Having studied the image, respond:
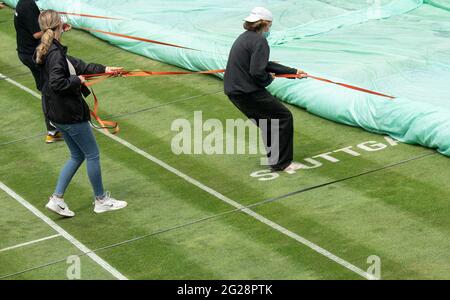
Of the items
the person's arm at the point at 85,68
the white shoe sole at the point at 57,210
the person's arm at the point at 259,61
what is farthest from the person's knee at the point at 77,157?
the person's arm at the point at 259,61

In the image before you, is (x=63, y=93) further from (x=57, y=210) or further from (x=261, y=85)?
(x=261, y=85)

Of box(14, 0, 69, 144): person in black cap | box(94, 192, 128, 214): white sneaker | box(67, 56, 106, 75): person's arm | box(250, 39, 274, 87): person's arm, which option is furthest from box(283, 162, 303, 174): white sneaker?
box(14, 0, 69, 144): person in black cap

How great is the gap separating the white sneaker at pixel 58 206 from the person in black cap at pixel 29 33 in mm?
2713

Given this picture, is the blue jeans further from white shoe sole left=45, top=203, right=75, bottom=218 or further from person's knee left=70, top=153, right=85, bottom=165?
white shoe sole left=45, top=203, right=75, bottom=218

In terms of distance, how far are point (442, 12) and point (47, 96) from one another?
9590 millimetres

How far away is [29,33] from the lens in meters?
13.9

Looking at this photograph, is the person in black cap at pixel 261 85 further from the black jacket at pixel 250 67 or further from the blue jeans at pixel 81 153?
the blue jeans at pixel 81 153

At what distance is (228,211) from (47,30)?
9.13ft

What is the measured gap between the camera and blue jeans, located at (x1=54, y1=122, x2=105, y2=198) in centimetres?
1087

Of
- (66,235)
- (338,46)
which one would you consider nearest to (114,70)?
(66,235)

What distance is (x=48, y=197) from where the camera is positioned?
39.2 feet

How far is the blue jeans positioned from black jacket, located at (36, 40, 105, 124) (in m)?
0.10
